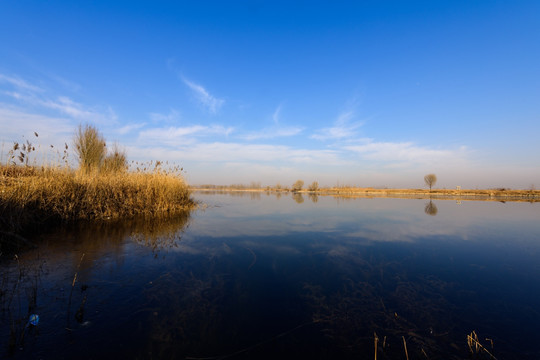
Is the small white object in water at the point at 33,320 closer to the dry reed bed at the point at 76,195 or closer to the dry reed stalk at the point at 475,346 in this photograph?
the dry reed stalk at the point at 475,346

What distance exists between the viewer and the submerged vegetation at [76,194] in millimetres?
4586

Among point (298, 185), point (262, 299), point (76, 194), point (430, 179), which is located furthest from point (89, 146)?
point (430, 179)

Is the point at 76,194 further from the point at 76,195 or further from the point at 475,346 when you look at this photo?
the point at 475,346

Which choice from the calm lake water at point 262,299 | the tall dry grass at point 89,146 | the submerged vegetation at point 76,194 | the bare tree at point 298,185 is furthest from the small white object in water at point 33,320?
the bare tree at point 298,185

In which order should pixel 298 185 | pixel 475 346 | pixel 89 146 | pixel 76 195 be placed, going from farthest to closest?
pixel 298 185 < pixel 89 146 < pixel 76 195 < pixel 475 346

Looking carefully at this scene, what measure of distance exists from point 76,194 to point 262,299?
259 inches

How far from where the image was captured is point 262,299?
2.41m

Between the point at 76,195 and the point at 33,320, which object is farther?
the point at 76,195

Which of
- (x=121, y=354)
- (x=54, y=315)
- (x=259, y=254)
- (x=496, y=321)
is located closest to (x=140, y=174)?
(x=259, y=254)

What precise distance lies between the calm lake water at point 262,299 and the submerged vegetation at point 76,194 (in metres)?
0.91

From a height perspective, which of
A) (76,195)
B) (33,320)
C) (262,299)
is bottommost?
(262,299)

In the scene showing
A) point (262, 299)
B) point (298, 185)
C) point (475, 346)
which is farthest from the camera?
point (298, 185)

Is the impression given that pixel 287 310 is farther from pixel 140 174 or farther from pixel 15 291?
pixel 140 174

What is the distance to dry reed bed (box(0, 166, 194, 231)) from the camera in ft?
15.0
